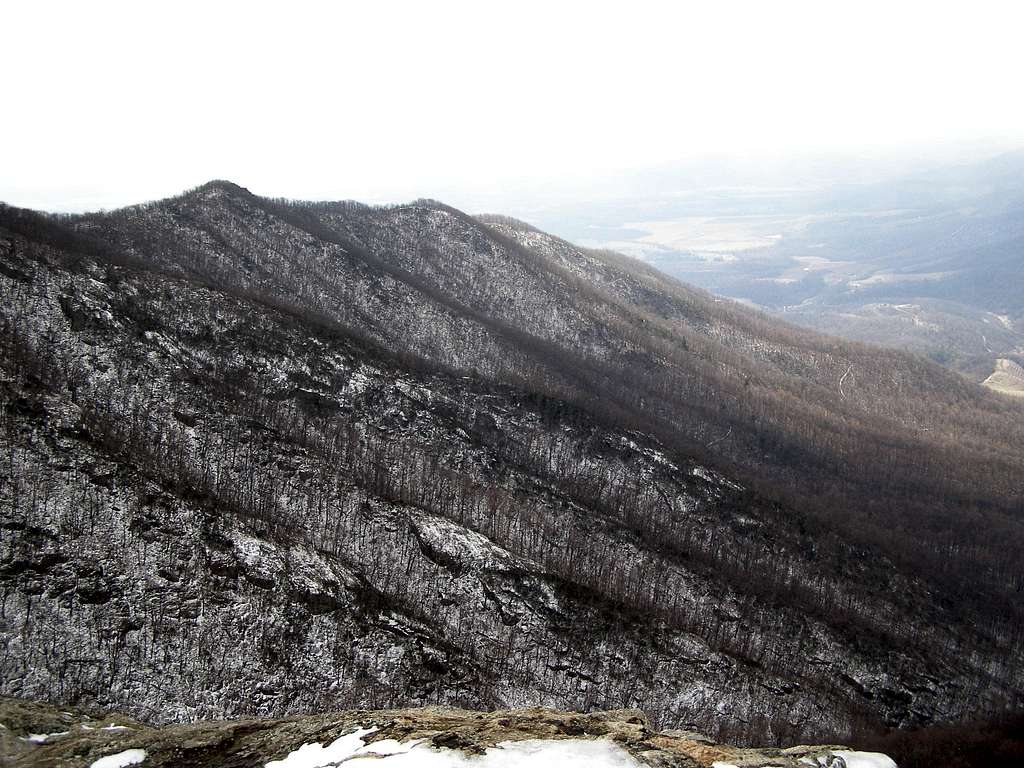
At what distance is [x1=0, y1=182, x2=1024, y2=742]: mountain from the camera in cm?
4188

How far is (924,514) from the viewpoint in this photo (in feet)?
332

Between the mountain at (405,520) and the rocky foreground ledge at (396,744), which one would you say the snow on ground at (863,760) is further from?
the mountain at (405,520)

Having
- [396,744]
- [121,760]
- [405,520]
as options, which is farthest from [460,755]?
[405,520]

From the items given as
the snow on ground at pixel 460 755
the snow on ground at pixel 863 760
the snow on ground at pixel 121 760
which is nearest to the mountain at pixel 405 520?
the snow on ground at pixel 121 760

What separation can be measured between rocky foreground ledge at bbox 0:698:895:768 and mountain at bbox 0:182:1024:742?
14.9 meters

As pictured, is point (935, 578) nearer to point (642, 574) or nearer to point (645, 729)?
point (642, 574)

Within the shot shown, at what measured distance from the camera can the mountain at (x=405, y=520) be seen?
137 feet

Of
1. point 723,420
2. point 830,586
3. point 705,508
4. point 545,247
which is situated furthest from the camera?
point 545,247

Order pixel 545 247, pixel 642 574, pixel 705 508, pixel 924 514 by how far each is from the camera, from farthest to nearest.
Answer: pixel 545 247 < pixel 924 514 < pixel 705 508 < pixel 642 574

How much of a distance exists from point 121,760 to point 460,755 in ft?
38.4

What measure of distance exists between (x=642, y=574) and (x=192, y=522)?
40990 millimetres

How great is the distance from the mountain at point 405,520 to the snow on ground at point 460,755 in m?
21.9

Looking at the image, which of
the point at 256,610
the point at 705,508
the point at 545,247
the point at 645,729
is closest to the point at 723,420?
the point at 705,508

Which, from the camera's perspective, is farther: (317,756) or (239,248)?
(239,248)
